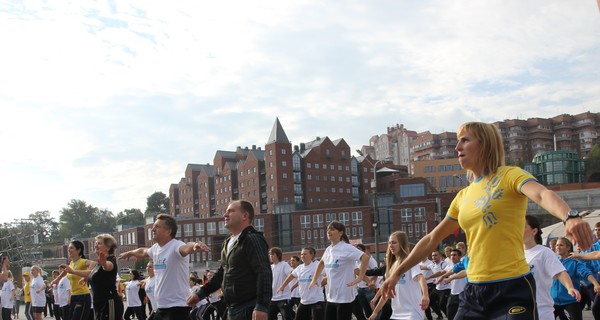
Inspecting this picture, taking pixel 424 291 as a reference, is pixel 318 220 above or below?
above

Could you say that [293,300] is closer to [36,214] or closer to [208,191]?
[208,191]

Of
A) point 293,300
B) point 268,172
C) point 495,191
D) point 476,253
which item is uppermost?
point 268,172

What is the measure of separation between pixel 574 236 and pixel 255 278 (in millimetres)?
4049

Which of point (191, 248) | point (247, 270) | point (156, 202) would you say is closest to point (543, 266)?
point (247, 270)

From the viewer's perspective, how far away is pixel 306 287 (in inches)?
530

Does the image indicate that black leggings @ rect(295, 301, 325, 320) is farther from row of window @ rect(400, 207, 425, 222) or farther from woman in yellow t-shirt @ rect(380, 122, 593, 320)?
row of window @ rect(400, 207, 425, 222)

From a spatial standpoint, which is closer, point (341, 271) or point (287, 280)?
point (341, 271)

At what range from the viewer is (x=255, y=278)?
689 cm

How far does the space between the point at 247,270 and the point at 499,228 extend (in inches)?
122

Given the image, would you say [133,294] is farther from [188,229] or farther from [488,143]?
[188,229]

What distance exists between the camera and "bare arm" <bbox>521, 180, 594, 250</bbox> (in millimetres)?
3346

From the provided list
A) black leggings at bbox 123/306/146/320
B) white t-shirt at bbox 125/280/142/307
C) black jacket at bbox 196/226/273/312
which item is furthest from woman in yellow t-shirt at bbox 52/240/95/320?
black leggings at bbox 123/306/146/320

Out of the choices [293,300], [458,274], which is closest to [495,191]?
[458,274]

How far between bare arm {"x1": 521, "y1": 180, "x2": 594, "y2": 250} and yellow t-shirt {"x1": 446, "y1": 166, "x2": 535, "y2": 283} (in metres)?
0.24
